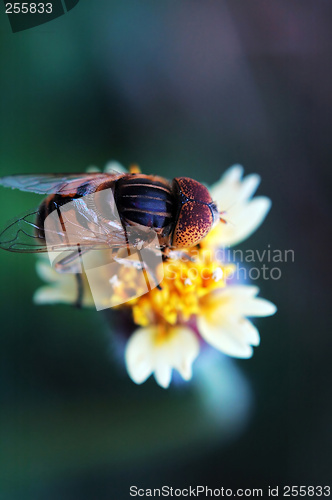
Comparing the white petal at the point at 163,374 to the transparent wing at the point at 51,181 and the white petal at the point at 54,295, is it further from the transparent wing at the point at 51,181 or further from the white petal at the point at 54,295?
the transparent wing at the point at 51,181

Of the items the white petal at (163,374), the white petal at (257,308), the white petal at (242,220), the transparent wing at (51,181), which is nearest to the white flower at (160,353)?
the white petal at (163,374)

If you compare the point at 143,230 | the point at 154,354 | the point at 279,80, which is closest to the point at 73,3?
the point at 279,80

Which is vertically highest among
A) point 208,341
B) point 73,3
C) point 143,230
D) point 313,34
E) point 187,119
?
point 73,3

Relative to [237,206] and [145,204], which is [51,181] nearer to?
[145,204]

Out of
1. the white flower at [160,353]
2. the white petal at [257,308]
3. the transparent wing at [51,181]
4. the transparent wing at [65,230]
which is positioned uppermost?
the transparent wing at [51,181]

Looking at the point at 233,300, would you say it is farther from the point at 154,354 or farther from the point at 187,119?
the point at 187,119

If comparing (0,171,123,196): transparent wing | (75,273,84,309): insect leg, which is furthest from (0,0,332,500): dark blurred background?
(0,171,123,196): transparent wing
